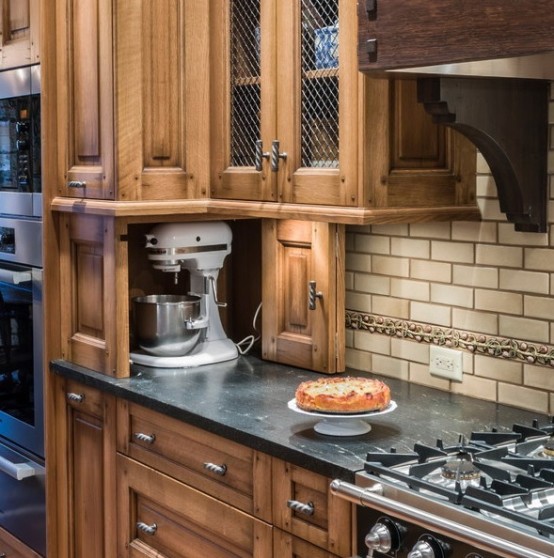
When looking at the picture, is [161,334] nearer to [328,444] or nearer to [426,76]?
[328,444]

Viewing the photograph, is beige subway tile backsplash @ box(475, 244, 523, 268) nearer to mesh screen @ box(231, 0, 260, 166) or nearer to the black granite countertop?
the black granite countertop

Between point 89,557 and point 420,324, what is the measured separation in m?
1.34

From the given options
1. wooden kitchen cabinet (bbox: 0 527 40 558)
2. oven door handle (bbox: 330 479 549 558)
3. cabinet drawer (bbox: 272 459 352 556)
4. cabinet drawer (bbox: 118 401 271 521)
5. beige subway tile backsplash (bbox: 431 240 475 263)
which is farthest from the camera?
wooden kitchen cabinet (bbox: 0 527 40 558)

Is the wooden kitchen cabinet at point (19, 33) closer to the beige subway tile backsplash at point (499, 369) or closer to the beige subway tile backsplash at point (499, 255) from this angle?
the beige subway tile backsplash at point (499, 255)

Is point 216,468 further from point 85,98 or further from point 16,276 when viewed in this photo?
point 85,98

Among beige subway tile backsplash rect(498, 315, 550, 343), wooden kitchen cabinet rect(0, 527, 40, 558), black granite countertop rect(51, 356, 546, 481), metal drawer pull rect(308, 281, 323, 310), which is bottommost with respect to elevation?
wooden kitchen cabinet rect(0, 527, 40, 558)

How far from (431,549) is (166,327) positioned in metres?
1.49

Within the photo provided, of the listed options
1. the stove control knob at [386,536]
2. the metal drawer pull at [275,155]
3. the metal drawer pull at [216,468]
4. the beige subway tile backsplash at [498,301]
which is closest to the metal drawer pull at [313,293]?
the metal drawer pull at [275,155]

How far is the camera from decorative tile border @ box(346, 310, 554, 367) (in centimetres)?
270

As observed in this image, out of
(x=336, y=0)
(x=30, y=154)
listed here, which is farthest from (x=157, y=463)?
(x=336, y=0)

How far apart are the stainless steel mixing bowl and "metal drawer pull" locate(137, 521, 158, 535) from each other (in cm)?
56

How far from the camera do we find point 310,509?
2.45 meters

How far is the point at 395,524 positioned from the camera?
2201mm

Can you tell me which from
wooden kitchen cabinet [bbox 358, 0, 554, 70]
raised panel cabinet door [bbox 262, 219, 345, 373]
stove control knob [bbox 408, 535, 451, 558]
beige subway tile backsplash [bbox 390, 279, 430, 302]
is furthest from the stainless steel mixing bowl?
stove control knob [bbox 408, 535, 451, 558]
